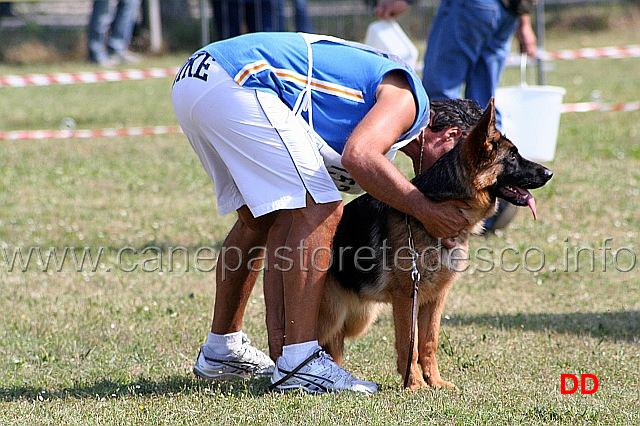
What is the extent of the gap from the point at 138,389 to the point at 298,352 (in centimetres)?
79

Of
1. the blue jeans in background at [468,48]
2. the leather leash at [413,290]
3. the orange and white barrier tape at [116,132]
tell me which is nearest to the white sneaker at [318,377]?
the leather leash at [413,290]

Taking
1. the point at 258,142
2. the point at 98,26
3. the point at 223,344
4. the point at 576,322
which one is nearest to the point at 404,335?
the point at 223,344

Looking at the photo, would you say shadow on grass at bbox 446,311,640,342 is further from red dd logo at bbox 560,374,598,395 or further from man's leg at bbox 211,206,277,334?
man's leg at bbox 211,206,277,334

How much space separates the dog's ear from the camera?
3.15 meters

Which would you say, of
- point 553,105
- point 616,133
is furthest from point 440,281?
point 616,133

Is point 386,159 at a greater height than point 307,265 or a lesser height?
greater

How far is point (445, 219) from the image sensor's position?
334 centimetres

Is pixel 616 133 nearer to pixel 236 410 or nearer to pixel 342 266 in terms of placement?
pixel 342 266

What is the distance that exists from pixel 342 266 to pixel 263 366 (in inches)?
24.9

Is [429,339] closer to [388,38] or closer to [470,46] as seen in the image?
[470,46]

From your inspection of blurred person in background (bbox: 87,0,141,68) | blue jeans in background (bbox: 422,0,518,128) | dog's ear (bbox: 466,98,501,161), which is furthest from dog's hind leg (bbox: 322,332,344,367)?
blurred person in background (bbox: 87,0,141,68)

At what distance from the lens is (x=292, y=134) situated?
10.8 feet

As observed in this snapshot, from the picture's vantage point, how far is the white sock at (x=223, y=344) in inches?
A: 152

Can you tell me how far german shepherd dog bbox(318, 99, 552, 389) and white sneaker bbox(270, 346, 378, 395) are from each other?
0.24m
